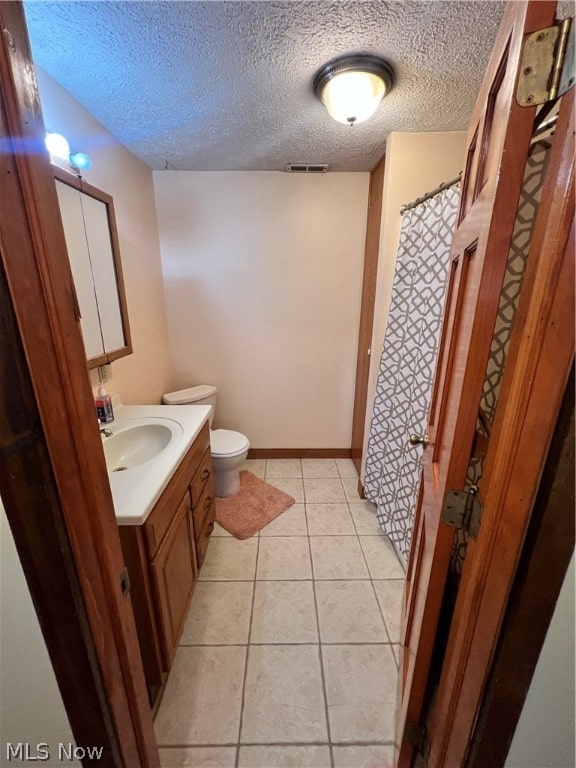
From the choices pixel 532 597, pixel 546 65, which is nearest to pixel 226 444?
pixel 532 597

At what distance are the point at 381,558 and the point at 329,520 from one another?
42 cm

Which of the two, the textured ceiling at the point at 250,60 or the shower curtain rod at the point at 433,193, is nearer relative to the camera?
the textured ceiling at the point at 250,60

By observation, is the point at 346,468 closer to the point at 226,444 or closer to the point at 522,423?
the point at 226,444

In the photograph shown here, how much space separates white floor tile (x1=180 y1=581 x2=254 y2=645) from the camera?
4.70 feet

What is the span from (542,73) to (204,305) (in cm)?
232

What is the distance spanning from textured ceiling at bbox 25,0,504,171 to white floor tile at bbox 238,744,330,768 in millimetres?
2452

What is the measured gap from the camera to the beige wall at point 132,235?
1374 millimetres

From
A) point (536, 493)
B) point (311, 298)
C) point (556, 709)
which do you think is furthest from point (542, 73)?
point (311, 298)

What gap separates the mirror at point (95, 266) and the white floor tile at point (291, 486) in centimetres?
151

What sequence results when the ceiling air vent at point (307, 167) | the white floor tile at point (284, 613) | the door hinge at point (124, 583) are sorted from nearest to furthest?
the door hinge at point (124, 583)
the white floor tile at point (284, 613)
the ceiling air vent at point (307, 167)

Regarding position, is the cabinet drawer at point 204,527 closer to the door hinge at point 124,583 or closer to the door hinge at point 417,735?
the door hinge at point 124,583

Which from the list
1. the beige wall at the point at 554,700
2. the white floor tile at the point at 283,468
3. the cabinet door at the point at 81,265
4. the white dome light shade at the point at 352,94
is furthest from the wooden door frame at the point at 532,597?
the white floor tile at the point at 283,468

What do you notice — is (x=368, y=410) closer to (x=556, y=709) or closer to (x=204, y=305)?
(x=204, y=305)

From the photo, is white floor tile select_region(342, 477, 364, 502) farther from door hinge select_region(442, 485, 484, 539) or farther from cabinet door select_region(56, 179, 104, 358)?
cabinet door select_region(56, 179, 104, 358)
